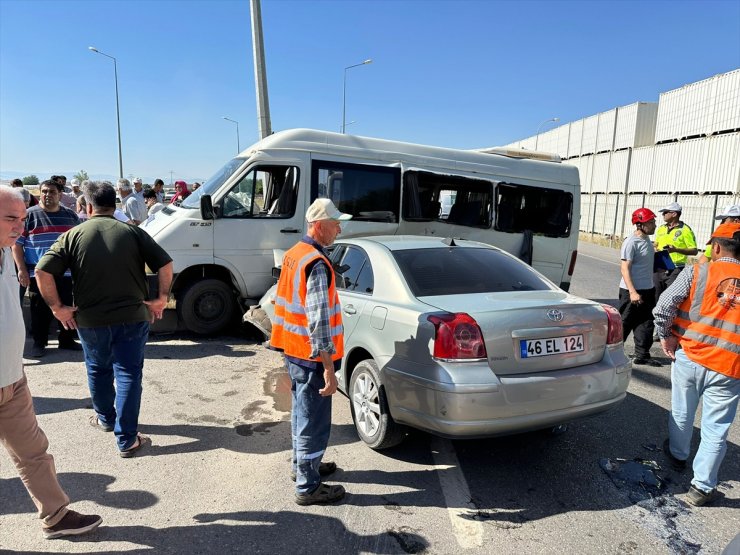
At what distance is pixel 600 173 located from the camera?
29.3m

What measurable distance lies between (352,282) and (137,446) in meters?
2.03

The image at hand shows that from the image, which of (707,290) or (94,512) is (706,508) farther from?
(94,512)

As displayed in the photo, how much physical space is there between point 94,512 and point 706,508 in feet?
11.9

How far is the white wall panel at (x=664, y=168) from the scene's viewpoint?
72.0 feet

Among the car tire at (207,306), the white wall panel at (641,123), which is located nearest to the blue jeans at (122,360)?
the car tire at (207,306)

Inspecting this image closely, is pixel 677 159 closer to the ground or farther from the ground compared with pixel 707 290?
farther from the ground

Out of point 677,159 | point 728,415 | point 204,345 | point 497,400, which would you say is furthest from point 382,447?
point 677,159

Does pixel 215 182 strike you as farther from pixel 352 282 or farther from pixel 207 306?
pixel 352 282

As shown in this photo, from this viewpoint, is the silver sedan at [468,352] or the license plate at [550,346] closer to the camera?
the silver sedan at [468,352]

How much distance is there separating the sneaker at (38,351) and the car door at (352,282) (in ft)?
12.1

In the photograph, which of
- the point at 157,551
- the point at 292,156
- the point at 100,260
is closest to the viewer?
the point at 157,551

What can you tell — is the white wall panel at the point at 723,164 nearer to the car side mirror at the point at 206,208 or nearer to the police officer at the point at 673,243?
the police officer at the point at 673,243

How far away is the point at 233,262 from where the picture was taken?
6918mm

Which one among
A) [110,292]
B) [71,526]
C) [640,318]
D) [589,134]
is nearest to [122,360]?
[110,292]
